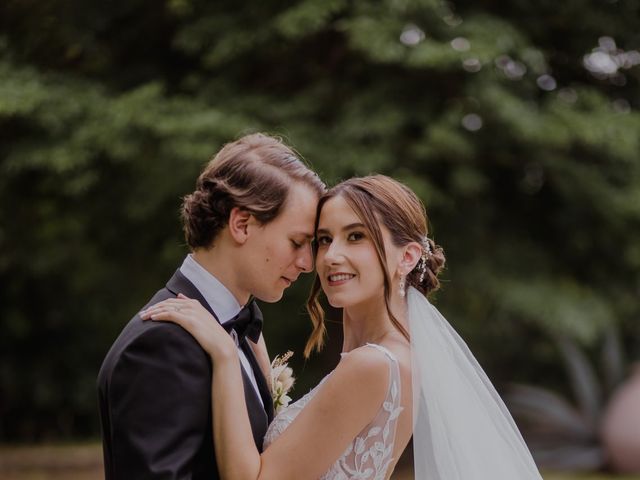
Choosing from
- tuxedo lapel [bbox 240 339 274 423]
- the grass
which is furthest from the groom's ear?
the grass

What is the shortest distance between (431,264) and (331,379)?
0.78m

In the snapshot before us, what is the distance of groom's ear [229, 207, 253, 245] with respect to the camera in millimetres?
2797

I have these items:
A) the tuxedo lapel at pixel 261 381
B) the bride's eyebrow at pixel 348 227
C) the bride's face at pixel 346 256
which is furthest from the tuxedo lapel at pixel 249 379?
the bride's eyebrow at pixel 348 227

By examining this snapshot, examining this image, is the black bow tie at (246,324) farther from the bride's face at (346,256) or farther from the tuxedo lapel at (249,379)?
the bride's face at (346,256)

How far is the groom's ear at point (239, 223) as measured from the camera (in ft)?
9.18

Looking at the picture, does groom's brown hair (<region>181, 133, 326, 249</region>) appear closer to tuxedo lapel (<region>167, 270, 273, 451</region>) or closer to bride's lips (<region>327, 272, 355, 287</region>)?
tuxedo lapel (<region>167, 270, 273, 451</region>)

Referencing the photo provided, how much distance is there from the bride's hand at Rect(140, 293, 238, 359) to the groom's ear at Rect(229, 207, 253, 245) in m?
0.28

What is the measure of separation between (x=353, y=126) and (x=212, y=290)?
4.91 metres

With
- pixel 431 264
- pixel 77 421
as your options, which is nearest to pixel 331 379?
pixel 431 264

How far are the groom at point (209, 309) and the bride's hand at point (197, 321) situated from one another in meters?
0.02

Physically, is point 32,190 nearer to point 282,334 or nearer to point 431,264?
point 282,334

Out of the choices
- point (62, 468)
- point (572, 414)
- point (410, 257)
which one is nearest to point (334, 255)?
point (410, 257)

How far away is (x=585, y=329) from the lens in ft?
26.3

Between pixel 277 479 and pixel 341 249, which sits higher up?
pixel 341 249
